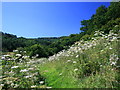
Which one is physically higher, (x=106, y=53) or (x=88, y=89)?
(x=106, y=53)

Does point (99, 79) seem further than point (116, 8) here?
No

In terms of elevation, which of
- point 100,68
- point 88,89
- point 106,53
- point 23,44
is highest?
point 23,44

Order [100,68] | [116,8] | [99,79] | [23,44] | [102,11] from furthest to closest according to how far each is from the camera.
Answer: [23,44]
[102,11]
[116,8]
[100,68]
[99,79]

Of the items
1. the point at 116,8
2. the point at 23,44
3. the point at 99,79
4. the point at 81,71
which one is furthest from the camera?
the point at 23,44

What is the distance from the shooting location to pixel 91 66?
3.91m

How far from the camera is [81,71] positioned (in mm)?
3859

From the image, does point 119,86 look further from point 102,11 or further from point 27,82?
point 102,11

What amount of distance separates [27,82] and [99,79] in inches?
85.8

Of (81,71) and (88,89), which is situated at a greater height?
(81,71)

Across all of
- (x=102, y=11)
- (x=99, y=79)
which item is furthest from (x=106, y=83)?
(x=102, y=11)

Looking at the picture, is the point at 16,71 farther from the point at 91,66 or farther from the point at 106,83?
the point at 106,83

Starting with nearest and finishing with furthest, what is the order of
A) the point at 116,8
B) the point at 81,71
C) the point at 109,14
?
the point at 81,71 → the point at 116,8 → the point at 109,14

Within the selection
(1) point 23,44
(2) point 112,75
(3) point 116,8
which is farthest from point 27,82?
(1) point 23,44

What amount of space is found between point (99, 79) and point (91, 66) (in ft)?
2.83
